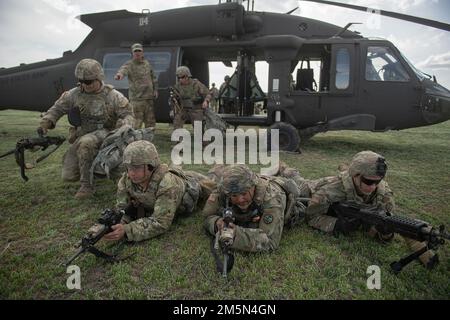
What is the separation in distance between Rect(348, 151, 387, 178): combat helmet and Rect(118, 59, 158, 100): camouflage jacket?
18.8 feet

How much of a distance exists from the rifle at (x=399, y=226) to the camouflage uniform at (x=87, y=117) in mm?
3128

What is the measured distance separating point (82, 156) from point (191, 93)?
4.12m

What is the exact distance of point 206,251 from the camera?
10.4ft

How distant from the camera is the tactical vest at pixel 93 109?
4.84m

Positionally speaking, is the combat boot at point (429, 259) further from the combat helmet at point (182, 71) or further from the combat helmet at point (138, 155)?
the combat helmet at point (182, 71)

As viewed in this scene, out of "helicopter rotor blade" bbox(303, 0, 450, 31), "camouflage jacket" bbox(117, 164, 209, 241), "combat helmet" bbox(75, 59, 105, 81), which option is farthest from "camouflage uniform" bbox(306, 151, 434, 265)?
"helicopter rotor blade" bbox(303, 0, 450, 31)

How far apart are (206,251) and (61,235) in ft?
5.01

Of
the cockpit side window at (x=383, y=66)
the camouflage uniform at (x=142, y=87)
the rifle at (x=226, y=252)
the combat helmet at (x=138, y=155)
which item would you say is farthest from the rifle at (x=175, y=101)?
the rifle at (x=226, y=252)

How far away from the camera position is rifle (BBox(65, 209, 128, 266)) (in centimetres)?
276

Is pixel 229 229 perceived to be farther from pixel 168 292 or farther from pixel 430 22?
pixel 430 22

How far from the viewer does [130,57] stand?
863 centimetres

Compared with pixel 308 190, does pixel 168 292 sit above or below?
below

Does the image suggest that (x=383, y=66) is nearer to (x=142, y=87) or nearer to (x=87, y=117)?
(x=142, y=87)
